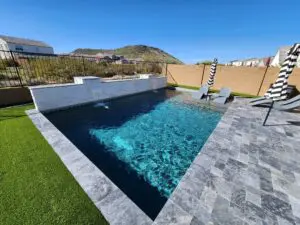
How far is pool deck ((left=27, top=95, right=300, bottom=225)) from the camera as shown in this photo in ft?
5.89

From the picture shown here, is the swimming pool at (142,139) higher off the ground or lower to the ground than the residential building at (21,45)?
lower

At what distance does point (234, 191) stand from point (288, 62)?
4.57 metres

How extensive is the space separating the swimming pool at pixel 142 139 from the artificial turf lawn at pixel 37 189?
82 centimetres

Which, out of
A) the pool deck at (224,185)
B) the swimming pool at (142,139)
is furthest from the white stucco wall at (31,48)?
the pool deck at (224,185)

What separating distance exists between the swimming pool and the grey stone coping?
0.47 m

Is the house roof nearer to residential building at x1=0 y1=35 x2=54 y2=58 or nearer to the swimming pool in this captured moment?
residential building at x1=0 y1=35 x2=54 y2=58

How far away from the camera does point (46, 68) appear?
886cm

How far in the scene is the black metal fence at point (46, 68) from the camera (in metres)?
6.74

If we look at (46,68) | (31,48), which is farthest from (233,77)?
(31,48)

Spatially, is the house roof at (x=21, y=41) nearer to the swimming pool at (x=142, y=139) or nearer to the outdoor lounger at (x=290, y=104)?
the swimming pool at (x=142, y=139)

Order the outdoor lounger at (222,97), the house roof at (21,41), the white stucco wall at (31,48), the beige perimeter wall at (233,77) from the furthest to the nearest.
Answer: the house roof at (21,41) → the white stucco wall at (31,48) → the beige perimeter wall at (233,77) → the outdoor lounger at (222,97)

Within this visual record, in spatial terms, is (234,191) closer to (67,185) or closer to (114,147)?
(67,185)

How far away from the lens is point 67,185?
2.19 m

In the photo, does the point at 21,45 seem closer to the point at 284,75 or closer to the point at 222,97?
the point at 222,97
